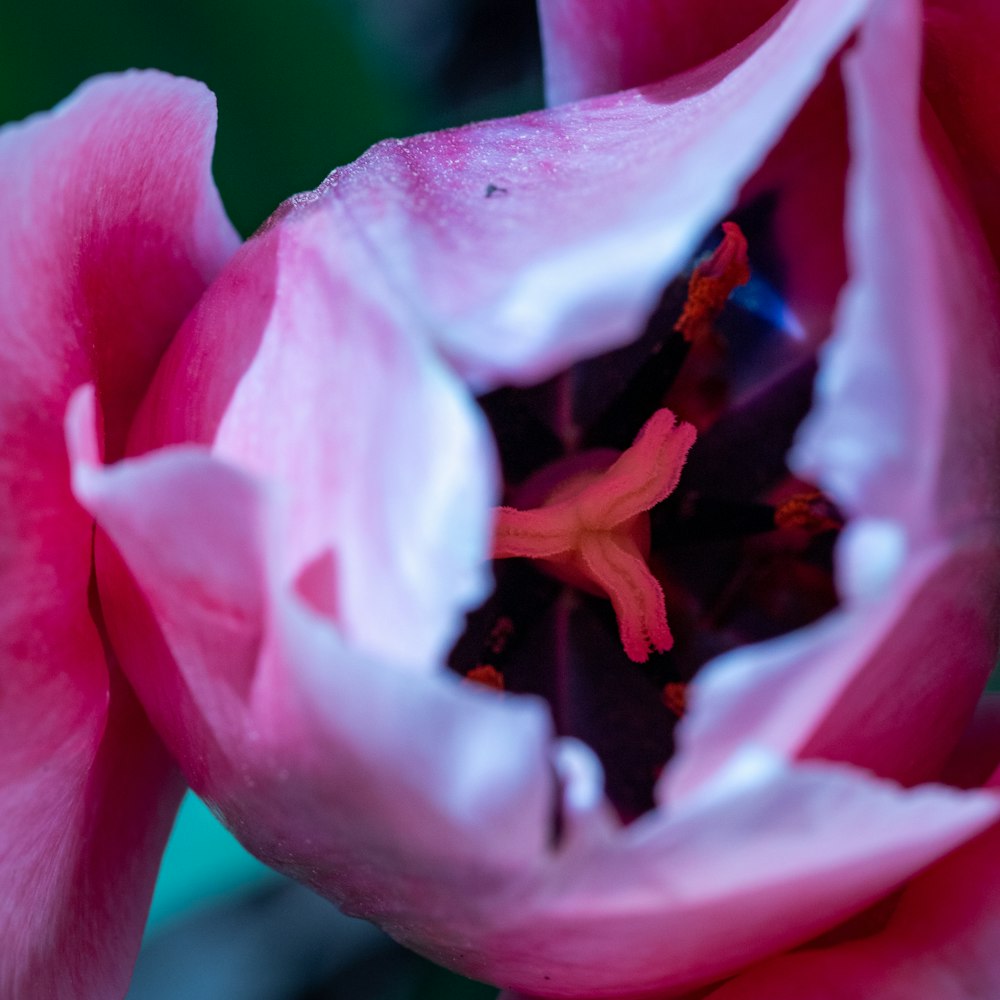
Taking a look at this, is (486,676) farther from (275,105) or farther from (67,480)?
(275,105)

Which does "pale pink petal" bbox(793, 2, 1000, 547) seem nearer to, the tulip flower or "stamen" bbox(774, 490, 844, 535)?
the tulip flower

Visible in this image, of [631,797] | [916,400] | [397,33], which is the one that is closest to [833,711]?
[916,400]

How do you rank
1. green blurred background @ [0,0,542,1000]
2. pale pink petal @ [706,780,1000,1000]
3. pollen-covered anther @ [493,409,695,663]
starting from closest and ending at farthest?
pale pink petal @ [706,780,1000,1000]
pollen-covered anther @ [493,409,695,663]
green blurred background @ [0,0,542,1000]

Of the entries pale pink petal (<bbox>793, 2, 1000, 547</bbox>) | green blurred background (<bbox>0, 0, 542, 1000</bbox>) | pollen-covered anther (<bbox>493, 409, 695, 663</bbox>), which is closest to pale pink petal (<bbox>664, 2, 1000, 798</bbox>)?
pale pink petal (<bbox>793, 2, 1000, 547</bbox>)

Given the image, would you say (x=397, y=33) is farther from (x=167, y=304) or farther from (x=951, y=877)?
(x=951, y=877)

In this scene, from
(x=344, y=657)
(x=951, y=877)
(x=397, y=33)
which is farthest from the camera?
(x=397, y=33)

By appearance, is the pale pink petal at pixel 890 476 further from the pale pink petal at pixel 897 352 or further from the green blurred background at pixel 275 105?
the green blurred background at pixel 275 105
